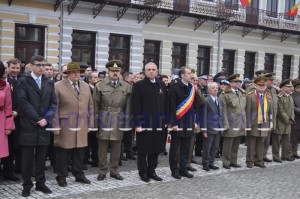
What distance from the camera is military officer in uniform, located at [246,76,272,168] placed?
30.2 feet

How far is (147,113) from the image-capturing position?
24.6 ft

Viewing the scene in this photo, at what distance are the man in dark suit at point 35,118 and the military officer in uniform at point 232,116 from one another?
409cm

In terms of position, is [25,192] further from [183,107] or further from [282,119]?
[282,119]

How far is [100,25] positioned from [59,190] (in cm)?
1165

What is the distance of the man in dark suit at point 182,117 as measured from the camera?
7.80 meters

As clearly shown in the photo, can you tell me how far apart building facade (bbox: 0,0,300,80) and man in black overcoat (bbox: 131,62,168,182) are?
29.7 feet

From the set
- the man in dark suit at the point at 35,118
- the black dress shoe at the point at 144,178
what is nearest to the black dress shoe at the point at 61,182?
the man in dark suit at the point at 35,118

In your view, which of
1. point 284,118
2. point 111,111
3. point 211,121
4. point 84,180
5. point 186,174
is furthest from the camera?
point 284,118

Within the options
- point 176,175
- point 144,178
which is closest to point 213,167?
point 176,175

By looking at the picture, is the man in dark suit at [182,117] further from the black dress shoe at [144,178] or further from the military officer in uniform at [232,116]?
the military officer in uniform at [232,116]

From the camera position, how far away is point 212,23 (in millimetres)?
21641

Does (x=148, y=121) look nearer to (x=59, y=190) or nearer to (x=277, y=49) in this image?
(x=59, y=190)

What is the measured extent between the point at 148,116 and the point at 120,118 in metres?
0.53

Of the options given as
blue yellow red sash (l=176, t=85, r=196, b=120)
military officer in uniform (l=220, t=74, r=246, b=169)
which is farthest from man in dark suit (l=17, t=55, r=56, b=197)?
military officer in uniform (l=220, t=74, r=246, b=169)
